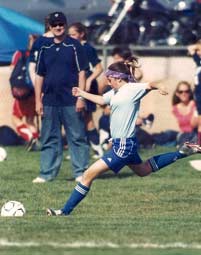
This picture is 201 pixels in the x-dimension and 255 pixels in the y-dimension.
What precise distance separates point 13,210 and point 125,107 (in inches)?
61.8

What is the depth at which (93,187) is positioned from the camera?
52.1ft

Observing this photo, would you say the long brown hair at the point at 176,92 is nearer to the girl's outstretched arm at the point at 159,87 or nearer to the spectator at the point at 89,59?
the spectator at the point at 89,59

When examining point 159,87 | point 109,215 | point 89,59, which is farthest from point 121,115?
point 89,59

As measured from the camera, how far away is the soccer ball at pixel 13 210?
13.0m

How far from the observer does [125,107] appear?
525 inches

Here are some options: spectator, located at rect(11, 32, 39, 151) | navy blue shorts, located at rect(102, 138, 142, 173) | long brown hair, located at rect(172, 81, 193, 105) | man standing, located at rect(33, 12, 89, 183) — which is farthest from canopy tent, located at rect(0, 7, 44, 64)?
navy blue shorts, located at rect(102, 138, 142, 173)

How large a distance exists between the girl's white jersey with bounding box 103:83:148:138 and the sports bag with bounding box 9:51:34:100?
7780 millimetres

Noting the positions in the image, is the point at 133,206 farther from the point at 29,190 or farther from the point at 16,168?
the point at 16,168

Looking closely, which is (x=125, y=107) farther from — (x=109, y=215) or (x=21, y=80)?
(x=21, y=80)

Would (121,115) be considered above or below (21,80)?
above

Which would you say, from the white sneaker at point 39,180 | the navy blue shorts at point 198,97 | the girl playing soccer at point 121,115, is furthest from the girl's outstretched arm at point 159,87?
the navy blue shorts at point 198,97

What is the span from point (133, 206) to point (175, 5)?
1192cm

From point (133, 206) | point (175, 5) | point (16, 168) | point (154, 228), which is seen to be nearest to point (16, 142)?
point (16, 168)

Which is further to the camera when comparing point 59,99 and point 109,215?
point 59,99
